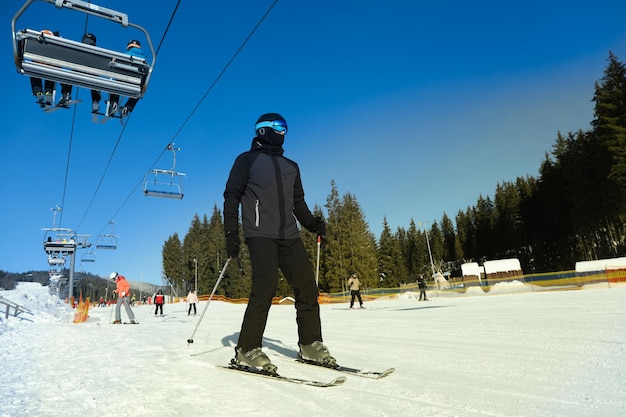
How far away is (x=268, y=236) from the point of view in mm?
3369

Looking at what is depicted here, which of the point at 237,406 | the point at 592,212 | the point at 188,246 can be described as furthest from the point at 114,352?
the point at 188,246

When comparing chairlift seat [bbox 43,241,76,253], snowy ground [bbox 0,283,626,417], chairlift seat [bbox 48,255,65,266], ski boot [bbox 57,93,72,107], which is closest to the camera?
snowy ground [bbox 0,283,626,417]

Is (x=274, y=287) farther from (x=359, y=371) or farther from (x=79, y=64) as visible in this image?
(x=79, y=64)

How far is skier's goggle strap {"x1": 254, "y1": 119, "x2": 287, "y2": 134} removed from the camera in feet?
12.2

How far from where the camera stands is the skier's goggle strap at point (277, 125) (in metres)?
3.73

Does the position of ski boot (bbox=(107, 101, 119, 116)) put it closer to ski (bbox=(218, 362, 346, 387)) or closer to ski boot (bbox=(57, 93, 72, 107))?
ski boot (bbox=(57, 93, 72, 107))

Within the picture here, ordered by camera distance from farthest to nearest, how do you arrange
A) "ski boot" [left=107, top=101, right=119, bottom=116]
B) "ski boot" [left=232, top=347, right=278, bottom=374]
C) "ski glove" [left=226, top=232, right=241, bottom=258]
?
"ski boot" [left=107, top=101, right=119, bottom=116] → "ski glove" [left=226, top=232, right=241, bottom=258] → "ski boot" [left=232, top=347, right=278, bottom=374]

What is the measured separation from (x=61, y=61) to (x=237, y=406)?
8069 millimetres

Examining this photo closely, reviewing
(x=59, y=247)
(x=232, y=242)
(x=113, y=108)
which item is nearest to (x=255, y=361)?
(x=232, y=242)

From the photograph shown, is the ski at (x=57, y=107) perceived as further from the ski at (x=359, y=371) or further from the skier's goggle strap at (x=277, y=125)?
the ski at (x=359, y=371)

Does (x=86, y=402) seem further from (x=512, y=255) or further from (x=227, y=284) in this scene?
(x=512, y=255)

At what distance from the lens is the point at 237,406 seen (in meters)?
2.09

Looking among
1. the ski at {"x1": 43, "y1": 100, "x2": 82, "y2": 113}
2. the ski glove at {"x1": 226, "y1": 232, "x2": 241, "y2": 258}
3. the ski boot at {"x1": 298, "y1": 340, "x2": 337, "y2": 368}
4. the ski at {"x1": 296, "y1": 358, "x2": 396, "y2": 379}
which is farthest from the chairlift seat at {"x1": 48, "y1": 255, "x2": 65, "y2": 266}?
the ski at {"x1": 296, "y1": 358, "x2": 396, "y2": 379}

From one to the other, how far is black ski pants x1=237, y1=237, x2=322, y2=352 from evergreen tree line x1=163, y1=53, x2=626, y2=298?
15.6 metres
